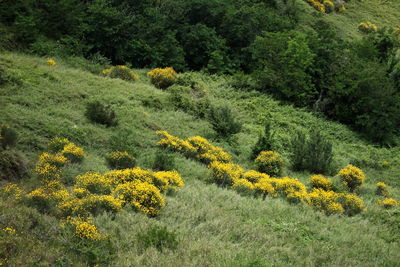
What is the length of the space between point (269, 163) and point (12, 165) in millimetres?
7687

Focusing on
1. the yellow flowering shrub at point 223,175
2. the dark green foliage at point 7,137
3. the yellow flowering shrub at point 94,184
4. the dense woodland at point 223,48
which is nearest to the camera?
the yellow flowering shrub at point 94,184

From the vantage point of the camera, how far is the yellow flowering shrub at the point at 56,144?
8.27 meters

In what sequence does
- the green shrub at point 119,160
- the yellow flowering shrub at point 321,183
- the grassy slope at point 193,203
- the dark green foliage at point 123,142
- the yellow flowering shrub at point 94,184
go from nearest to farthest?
the grassy slope at point 193,203
the yellow flowering shrub at point 94,184
the green shrub at point 119,160
the dark green foliage at point 123,142
the yellow flowering shrub at point 321,183

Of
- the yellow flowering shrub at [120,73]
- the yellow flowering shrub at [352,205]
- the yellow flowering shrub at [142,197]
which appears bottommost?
the yellow flowering shrub at [120,73]

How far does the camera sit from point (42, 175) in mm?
6816

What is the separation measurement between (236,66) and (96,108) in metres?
14.7

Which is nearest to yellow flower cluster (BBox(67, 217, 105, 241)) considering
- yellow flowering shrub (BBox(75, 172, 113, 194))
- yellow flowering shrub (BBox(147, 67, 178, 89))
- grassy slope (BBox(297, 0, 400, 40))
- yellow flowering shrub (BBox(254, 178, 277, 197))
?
yellow flowering shrub (BBox(75, 172, 113, 194))

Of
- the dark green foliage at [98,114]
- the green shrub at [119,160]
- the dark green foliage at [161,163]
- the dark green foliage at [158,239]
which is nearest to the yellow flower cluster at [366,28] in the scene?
the dark green foliage at [98,114]

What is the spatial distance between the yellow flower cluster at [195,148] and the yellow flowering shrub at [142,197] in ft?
13.5

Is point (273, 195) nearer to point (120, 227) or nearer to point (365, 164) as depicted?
point (120, 227)

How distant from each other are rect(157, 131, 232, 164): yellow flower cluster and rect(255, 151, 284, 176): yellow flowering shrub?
3.83 feet

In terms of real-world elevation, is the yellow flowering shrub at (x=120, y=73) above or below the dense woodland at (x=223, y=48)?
below

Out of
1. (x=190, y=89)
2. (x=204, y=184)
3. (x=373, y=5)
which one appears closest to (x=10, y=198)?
(x=204, y=184)

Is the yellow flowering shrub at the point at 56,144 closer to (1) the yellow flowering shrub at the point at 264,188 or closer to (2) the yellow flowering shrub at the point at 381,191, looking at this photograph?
(1) the yellow flowering shrub at the point at 264,188
